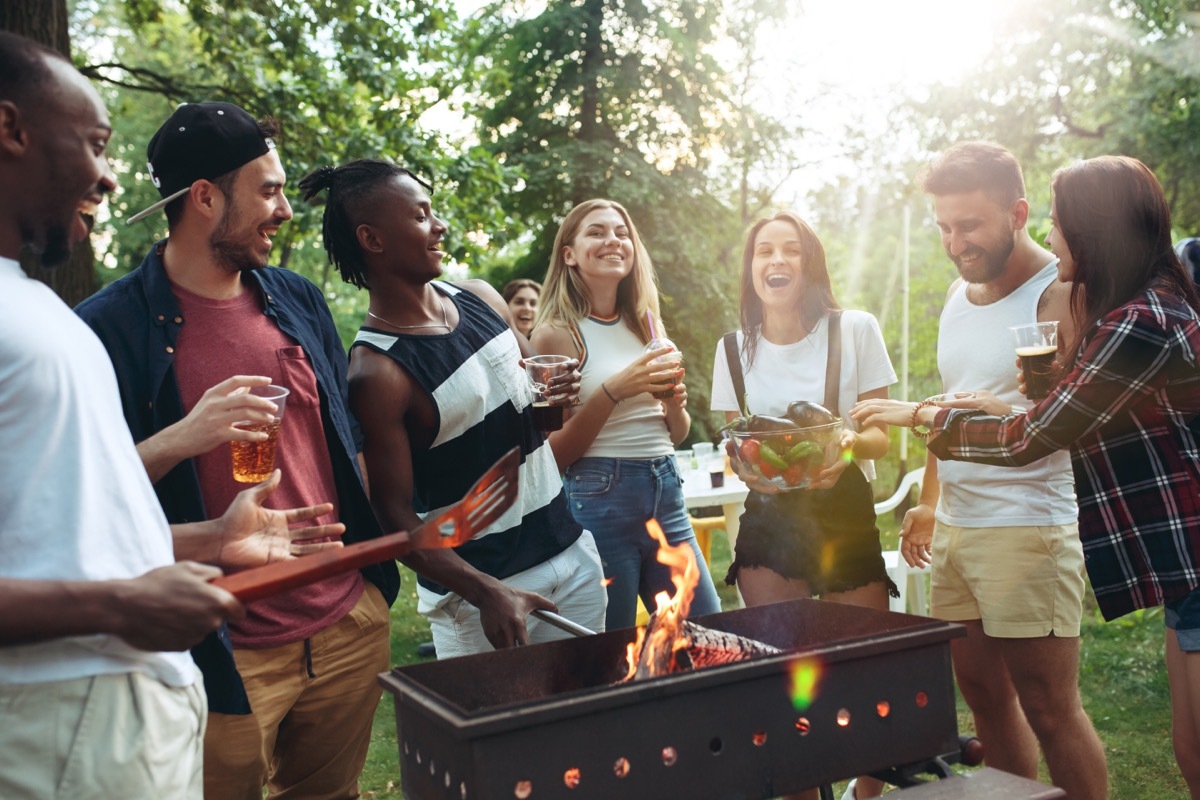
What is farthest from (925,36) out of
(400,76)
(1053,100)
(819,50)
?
(400,76)

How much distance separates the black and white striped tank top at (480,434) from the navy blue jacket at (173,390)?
0.24m

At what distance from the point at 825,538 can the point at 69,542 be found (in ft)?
8.37

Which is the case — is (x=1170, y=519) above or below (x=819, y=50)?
below

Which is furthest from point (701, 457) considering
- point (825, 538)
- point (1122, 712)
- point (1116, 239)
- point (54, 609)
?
point (54, 609)

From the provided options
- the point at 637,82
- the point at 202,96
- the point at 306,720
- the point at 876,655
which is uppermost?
the point at 637,82

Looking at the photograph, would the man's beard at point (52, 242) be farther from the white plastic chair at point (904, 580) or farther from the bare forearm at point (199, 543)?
the white plastic chair at point (904, 580)

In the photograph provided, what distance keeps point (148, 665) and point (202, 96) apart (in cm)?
877

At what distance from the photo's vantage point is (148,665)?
1618mm

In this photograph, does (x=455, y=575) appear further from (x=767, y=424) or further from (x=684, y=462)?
(x=684, y=462)

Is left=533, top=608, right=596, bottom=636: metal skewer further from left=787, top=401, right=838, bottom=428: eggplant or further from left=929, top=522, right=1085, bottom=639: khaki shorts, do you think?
left=929, top=522, right=1085, bottom=639: khaki shorts

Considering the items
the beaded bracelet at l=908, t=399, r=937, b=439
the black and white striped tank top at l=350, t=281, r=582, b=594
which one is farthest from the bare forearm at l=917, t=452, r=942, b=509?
the black and white striped tank top at l=350, t=281, r=582, b=594

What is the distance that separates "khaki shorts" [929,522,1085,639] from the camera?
3.05 metres

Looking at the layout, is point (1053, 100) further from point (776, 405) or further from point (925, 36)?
point (776, 405)

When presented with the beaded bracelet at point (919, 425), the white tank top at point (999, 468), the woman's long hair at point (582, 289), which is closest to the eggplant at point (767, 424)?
the beaded bracelet at point (919, 425)
